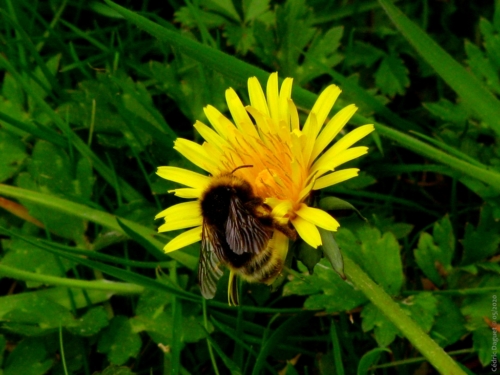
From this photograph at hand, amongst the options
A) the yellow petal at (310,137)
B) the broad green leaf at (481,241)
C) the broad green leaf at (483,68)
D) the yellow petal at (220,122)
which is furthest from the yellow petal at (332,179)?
the broad green leaf at (483,68)

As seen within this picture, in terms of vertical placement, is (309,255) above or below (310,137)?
below

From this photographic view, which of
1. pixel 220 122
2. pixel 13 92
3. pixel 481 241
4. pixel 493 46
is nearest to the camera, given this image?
pixel 220 122

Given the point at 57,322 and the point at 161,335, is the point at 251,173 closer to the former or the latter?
the point at 161,335

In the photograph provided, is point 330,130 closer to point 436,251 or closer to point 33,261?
point 436,251

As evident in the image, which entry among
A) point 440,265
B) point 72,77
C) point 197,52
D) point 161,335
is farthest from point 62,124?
point 440,265

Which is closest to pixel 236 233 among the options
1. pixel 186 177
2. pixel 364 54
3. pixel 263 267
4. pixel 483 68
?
pixel 263 267
